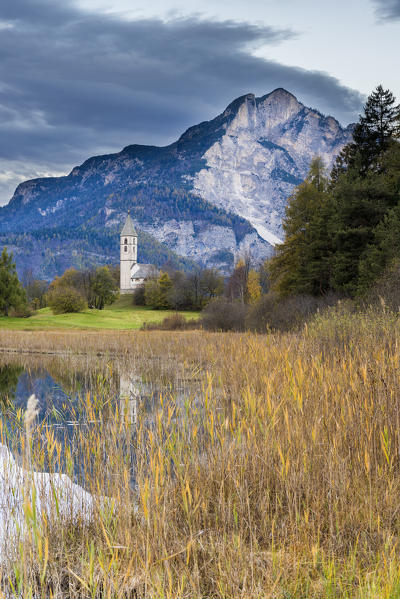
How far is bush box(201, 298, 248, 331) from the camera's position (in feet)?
108

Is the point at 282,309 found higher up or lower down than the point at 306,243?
lower down

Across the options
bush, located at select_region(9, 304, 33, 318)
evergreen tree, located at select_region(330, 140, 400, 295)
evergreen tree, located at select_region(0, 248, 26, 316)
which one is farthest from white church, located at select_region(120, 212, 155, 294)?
evergreen tree, located at select_region(330, 140, 400, 295)


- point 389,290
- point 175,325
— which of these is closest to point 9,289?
point 175,325

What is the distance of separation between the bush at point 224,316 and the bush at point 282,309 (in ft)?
9.42

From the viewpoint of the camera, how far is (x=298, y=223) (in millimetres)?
34188

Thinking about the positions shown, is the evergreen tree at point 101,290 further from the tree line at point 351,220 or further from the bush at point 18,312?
the tree line at point 351,220

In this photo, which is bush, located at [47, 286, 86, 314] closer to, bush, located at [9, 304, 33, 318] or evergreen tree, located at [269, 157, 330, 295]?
bush, located at [9, 304, 33, 318]

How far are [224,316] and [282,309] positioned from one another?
8.13 metres

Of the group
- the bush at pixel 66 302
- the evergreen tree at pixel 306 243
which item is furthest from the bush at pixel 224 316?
the bush at pixel 66 302

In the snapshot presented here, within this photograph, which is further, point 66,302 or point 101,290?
point 101,290

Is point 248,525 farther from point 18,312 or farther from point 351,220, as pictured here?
point 18,312

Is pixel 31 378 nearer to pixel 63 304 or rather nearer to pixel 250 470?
pixel 250 470

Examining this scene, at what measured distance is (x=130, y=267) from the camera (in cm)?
13125

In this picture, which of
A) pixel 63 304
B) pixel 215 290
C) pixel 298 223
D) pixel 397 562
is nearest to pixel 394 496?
pixel 397 562
